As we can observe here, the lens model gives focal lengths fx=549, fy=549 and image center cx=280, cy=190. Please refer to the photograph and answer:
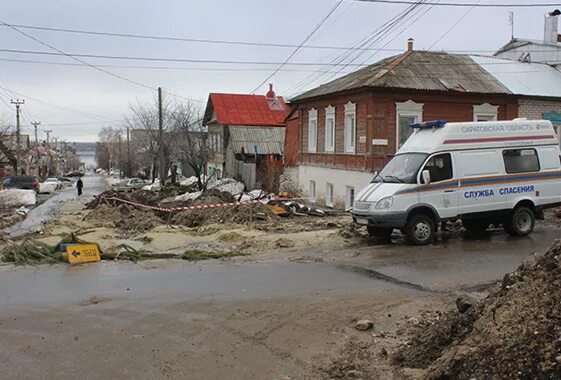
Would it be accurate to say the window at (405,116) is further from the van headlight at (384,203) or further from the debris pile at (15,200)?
the debris pile at (15,200)

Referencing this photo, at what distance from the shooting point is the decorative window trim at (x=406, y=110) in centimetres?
2184

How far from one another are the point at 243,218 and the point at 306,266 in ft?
25.9

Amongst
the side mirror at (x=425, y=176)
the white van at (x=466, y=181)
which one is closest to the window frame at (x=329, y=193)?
the white van at (x=466, y=181)

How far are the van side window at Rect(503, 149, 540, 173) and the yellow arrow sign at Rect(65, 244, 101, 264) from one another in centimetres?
1004

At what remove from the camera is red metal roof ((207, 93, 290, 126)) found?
1716 inches

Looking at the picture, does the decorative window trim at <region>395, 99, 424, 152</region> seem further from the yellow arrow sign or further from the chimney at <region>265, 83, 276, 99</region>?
the chimney at <region>265, 83, 276, 99</region>

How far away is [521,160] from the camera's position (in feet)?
45.4

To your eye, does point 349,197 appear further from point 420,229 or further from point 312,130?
point 420,229

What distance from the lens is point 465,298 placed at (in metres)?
5.75

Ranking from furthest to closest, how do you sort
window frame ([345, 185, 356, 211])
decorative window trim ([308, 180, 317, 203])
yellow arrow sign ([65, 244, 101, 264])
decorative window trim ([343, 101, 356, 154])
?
decorative window trim ([308, 180, 317, 203]), window frame ([345, 185, 356, 211]), decorative window trim ([343, 101, 356, 154]), yellow arrow sign ([65, 244, 101, 264])

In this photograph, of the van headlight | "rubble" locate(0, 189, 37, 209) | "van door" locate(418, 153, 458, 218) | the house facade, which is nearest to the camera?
the van headlight

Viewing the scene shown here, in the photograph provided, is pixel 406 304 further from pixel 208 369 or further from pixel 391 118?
pixel 391 118

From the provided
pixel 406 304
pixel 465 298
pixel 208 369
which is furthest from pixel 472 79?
pixel 208 369

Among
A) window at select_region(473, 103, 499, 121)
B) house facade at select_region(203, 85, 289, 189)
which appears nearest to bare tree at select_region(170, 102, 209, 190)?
house facade at select_region(203, 85, 289, 189)
